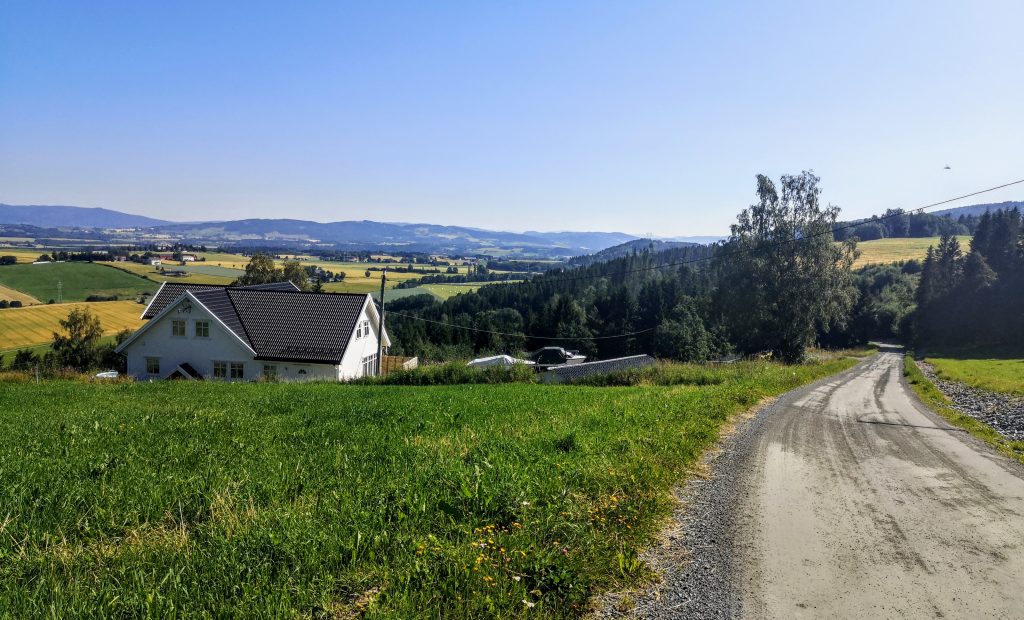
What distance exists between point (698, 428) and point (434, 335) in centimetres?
6957

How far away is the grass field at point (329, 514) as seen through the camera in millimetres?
3941

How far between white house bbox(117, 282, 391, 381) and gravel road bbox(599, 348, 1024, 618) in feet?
83.4

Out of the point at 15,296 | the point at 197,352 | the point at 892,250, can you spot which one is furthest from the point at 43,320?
the point at 892,250

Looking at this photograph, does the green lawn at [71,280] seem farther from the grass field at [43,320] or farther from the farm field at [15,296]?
the grass field at [43,320]

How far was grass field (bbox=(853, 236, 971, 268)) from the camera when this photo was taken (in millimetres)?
123438

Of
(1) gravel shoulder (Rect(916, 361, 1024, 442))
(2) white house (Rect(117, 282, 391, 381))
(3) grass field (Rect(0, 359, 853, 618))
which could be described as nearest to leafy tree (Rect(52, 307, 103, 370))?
(2) white house (Rect(117, 282, 391, 381))

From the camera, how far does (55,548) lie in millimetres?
4598

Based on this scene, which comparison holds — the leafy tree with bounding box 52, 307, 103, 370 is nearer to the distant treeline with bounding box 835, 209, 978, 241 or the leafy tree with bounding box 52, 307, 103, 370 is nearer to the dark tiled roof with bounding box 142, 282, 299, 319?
the dark tiled roof with bounding box 142, 282, 299, 319

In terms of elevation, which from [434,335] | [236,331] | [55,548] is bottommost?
[434,335]

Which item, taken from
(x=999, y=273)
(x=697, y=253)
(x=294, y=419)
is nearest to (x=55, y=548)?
(x=294, y=419)

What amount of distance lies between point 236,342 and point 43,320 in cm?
4978

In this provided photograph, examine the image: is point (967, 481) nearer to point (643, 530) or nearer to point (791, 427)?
point (791, 427)

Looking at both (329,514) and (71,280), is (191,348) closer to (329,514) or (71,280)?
(329,514)

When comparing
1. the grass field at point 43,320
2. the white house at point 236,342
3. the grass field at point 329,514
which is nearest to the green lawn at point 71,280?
the grass field at point 43,320
